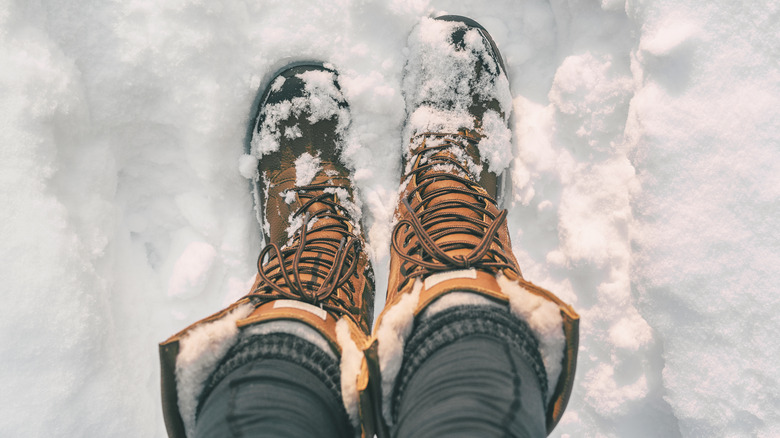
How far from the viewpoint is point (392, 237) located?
91 cm

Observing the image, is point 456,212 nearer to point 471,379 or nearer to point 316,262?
point 316,262

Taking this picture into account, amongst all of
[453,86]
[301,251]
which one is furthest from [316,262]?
[453,86]

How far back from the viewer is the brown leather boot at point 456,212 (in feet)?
2.14

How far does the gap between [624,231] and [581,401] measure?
433mm

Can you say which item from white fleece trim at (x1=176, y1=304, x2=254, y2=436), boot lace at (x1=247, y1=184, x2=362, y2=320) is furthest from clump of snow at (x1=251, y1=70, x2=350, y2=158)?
white fleece trim at (x1=176, y1=304, x2=254, y2=436)

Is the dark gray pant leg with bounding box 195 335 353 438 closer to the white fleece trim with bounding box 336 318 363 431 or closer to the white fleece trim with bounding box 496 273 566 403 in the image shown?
the white fleece trim with bounding box 336 318 363 431

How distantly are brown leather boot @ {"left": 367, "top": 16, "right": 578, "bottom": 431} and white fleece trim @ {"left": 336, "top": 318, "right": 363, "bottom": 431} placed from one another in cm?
4

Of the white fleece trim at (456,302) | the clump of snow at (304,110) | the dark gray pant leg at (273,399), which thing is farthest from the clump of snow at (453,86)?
the dark gray pant leg at (273,399)

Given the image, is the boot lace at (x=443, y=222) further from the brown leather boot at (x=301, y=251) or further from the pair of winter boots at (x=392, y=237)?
the brown leather boot at (x=301, y=251)

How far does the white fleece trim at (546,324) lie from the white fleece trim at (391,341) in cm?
16

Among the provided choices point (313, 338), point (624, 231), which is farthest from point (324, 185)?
point (624, 231)

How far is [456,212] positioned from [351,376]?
0.48m

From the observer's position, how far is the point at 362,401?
0.62 meters

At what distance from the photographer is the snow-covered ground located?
0.92m
